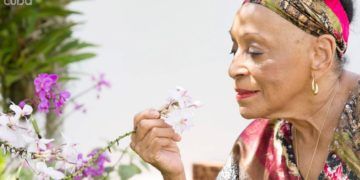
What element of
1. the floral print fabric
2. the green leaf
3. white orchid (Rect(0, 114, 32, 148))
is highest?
white orchid (Rect(0, 114, 32, 148))

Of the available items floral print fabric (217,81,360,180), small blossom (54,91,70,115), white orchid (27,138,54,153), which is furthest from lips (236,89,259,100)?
white orchid (27,138,54,153)

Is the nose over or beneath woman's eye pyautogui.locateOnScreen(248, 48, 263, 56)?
beneath

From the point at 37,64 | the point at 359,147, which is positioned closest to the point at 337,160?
the point at 359,147

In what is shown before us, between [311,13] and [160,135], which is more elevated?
[311,13]

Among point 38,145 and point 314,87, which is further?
point 314,87

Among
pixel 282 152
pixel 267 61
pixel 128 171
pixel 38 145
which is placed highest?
pixel 267 61

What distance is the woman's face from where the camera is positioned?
4.74 ft

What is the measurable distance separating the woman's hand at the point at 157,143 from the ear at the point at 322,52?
32 cm

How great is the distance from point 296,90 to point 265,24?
15 cm

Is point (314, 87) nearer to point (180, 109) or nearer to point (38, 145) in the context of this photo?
point (180, 109)

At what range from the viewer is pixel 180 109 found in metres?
1.37

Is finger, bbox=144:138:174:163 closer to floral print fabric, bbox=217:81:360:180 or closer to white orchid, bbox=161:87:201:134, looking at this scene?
white orchid, bbox=161:87:201:134

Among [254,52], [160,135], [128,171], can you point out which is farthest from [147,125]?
[128,171]

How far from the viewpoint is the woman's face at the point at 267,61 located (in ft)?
4.74
